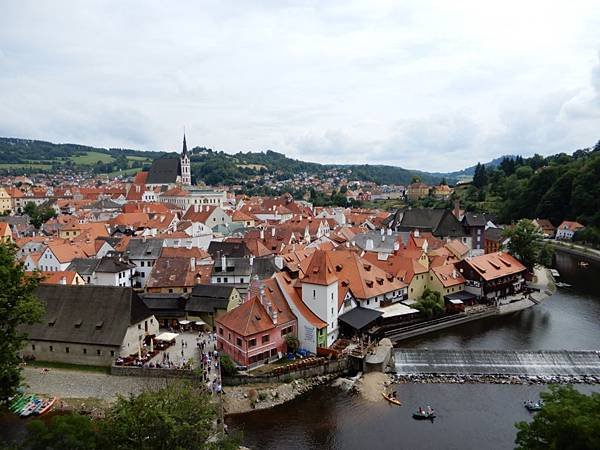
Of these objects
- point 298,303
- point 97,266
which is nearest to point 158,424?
point 298,303

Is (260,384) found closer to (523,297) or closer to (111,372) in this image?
(111,372)

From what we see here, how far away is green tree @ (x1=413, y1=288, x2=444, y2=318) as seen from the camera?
1821 inches

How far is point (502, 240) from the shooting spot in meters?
76.2

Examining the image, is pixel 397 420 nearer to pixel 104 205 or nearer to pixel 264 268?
pixel 264 268

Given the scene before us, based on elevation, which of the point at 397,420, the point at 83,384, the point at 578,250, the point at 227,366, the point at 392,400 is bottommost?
the point at 397,420

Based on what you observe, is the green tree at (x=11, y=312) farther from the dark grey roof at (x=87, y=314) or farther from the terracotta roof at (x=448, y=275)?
the terracotta roof at (x=448, y=275)

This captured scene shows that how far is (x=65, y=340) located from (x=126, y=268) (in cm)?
1838

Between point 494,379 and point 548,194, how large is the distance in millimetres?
88193

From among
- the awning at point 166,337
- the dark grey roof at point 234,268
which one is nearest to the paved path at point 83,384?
the awning at point 166,337

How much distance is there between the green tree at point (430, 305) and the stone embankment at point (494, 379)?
1137cm

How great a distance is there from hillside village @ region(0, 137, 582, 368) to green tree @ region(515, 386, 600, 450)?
63.6 feet

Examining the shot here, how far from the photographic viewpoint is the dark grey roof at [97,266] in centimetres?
5028

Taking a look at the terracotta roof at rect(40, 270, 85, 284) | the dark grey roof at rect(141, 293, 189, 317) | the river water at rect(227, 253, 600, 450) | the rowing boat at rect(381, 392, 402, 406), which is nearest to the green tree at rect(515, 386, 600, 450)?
the river water at rect(227, 253, 600, 450)

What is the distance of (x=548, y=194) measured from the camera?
110 meters
